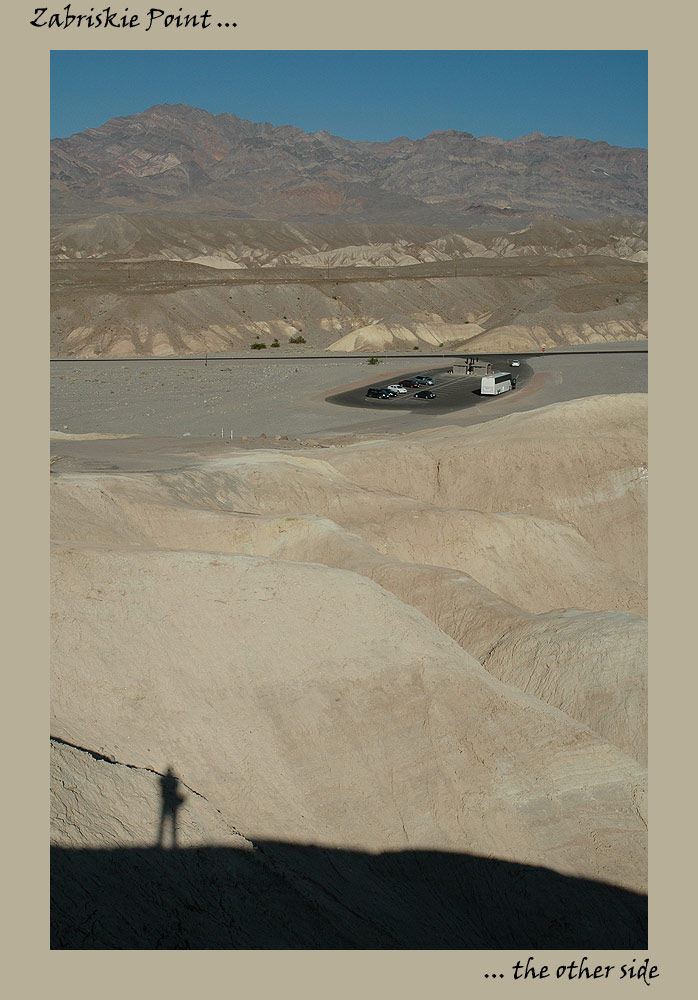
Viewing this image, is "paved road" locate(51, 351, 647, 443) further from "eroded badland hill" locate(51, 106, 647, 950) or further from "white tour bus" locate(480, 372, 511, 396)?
"eroded badland hill" locate(51, 106, 647, 950)

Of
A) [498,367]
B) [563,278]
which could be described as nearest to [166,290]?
[498,367]

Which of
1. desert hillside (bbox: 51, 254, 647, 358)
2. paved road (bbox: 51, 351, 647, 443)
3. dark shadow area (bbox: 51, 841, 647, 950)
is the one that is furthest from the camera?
desert hillside (bbox: 51, 254, 647, 358)

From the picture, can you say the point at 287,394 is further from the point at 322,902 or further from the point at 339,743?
the point at 322,902

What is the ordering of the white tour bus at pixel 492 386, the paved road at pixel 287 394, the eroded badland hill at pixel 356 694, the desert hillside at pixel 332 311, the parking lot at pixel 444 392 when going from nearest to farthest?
the eroded badland hill at pixel 356 694 < the paved road at pixel 287 394 < the parking lot at pixel 444 392 < the white tour bus at pixel 492 386 < the desert hillside at pixel 332 311

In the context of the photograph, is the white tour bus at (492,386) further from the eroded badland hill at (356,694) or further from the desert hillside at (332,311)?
the eroded badland hill at (356,694)

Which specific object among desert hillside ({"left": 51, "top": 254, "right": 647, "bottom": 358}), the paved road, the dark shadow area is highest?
desert hillside ({"left": 51, "top": 254, "right": 647, "bottom": 358})

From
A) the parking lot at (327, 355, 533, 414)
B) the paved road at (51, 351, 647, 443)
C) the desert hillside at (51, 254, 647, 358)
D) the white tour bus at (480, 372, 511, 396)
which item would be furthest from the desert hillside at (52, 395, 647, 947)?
the desert hillside at (51, 254, 647, 358)


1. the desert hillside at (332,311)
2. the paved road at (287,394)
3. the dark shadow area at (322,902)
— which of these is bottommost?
the dark shadow area at (322,902)

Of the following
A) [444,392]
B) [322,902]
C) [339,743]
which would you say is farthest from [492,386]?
[322,902]

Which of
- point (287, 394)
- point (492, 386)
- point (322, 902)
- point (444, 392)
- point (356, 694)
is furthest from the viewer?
point (287, 394)

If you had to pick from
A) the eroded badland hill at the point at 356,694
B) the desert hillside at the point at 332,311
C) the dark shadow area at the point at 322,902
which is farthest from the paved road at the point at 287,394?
the dark shadow area at the point at 322,902
